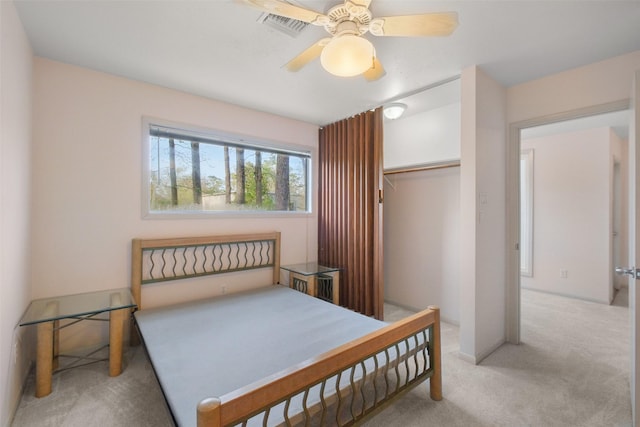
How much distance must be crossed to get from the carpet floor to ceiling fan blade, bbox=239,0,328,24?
2.25m

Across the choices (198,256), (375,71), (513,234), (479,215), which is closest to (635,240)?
(479,215)

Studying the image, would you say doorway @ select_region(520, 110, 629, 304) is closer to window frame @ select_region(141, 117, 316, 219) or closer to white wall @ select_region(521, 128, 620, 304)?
white wall @ select_region(521, 128, 620, 304)

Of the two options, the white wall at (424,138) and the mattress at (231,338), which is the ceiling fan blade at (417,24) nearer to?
the white wall at (424,138)

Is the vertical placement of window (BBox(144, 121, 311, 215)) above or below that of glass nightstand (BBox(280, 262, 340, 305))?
above

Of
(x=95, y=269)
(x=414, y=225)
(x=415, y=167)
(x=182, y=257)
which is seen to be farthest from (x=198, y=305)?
(x=415, y=167)

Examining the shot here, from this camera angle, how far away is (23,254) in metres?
2.00

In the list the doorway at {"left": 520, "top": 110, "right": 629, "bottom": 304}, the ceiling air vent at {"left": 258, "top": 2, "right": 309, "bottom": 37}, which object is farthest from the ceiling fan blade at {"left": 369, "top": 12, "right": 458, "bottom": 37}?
the doorway at {"left": 520, "top": 110, "right": 629, "bottom": 304}

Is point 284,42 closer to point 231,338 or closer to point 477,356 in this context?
Result: point 231,338

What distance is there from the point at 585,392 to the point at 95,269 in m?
4.10

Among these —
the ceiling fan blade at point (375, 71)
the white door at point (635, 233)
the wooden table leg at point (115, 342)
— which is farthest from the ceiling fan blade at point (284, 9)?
the wooden table leg at point (115, 342)

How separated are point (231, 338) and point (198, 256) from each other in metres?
1.30

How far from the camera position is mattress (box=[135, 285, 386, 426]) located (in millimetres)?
1546

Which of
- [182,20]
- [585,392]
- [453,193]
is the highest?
[182,20]

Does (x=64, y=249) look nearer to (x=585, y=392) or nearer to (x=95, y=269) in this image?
(x=95, y=269)
